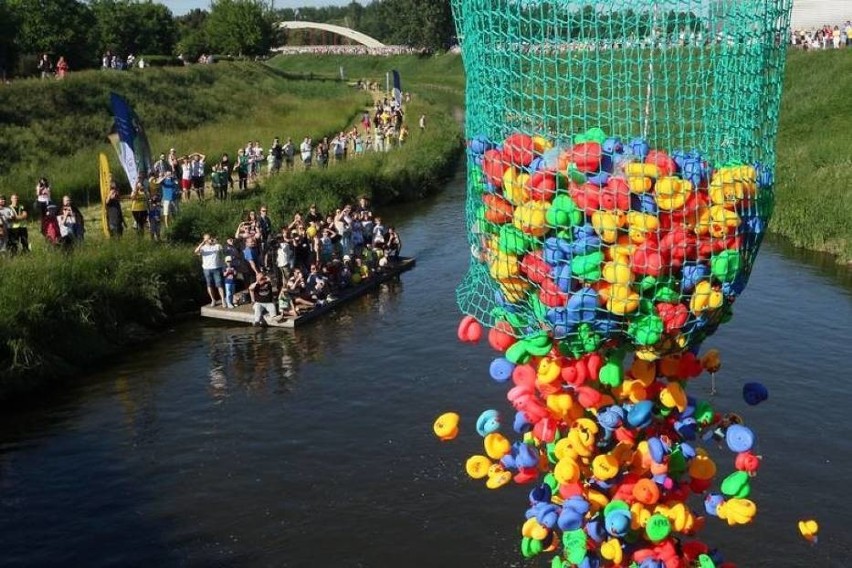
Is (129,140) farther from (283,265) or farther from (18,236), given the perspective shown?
(283,265)

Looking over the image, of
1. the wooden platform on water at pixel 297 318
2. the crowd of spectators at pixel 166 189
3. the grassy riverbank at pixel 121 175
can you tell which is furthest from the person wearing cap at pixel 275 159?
the wooden platform on water at pixel 297 318

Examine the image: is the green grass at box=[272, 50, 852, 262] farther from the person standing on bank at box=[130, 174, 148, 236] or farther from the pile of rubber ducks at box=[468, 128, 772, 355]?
the pile of rubber ducks at box=[468, 128, 772, 355]

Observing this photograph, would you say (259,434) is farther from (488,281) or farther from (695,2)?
(695,2)

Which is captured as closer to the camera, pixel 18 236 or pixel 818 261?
pixel 18 236

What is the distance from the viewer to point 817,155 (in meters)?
30.6

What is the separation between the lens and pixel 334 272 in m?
21.4

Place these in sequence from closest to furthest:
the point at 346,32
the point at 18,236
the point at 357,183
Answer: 1. the point at 18,236
2. the point at 357,183
3. the point at 346,32

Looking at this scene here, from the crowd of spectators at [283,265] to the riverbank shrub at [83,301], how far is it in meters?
0.85

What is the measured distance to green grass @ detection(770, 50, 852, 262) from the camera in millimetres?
25109

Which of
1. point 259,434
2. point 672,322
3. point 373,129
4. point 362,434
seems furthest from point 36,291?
point 373,129

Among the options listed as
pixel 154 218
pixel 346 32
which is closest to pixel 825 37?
pixel 154 218

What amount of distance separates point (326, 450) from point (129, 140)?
1083 cm

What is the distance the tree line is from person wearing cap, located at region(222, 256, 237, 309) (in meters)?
25.7

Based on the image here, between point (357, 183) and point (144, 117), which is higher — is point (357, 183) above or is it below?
below
